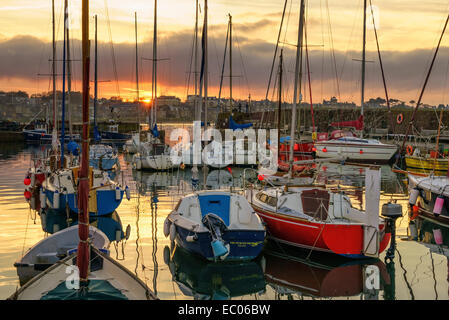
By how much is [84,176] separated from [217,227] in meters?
4.98

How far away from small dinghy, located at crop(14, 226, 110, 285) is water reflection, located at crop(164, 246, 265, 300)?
2.13m

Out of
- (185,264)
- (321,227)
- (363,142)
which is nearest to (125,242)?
(185,264)

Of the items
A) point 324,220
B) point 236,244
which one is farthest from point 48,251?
point 324,220

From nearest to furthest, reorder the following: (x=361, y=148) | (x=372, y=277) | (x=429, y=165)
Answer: (x=372, y=277) → (x=429, y=165) → (x=361, y=148)

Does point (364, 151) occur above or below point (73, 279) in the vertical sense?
above

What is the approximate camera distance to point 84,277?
29.7 ft

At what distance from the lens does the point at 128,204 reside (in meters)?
21.8

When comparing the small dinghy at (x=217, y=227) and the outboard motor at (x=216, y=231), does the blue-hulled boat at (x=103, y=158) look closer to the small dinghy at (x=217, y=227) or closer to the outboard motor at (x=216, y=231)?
the small dinghy at (x=217, y=227)

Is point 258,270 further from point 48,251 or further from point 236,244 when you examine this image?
point 48,251

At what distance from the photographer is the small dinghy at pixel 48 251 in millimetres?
10719

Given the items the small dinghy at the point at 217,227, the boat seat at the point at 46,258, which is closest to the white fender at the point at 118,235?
the small dinghy at the point at 217,227

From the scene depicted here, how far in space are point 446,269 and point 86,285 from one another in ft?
30.4

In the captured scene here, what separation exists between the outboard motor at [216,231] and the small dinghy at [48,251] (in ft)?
8.88
